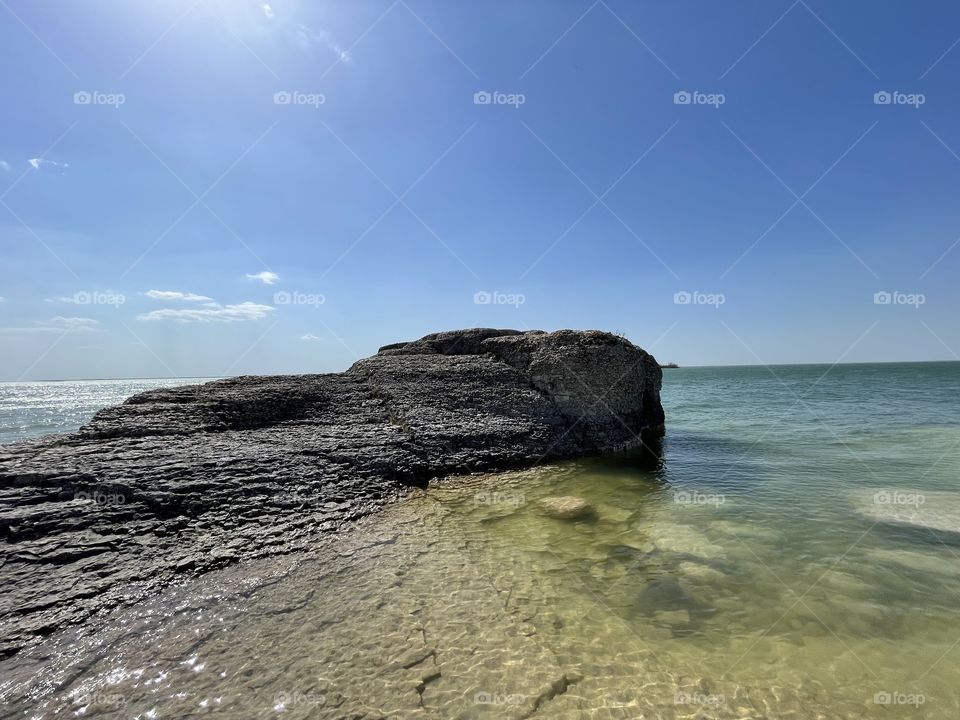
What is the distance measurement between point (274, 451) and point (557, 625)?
8.63 meters

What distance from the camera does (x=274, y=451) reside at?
11219 millimetres

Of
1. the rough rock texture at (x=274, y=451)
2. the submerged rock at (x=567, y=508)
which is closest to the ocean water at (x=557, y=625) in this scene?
the submerged rock at (x=567, y=508)

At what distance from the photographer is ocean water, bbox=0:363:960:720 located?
441cm

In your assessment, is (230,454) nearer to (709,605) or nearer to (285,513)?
(285,513)

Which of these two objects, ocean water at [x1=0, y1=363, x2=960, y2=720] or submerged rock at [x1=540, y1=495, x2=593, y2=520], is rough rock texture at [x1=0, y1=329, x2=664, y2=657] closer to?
ocean water at [x1=0, y1=363, x2=960, y2=720]

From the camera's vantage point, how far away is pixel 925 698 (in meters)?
4.50

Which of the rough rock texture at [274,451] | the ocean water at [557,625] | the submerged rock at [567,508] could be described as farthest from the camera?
the submerged rock at [567,508]

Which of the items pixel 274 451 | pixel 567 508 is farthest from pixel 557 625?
pixel 274 451

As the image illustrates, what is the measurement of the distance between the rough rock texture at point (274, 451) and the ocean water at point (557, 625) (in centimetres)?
118

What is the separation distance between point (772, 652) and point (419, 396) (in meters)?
12.9

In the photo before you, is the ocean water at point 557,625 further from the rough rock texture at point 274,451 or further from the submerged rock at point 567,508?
the rough rock texture at point 274,451

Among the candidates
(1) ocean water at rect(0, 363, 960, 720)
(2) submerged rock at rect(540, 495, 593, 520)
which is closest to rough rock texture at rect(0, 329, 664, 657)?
(1) ocean water at rect(0, 363, 960, 720)

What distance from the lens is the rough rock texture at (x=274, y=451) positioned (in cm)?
706

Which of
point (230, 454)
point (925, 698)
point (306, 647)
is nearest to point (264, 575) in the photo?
point (306, 647)
